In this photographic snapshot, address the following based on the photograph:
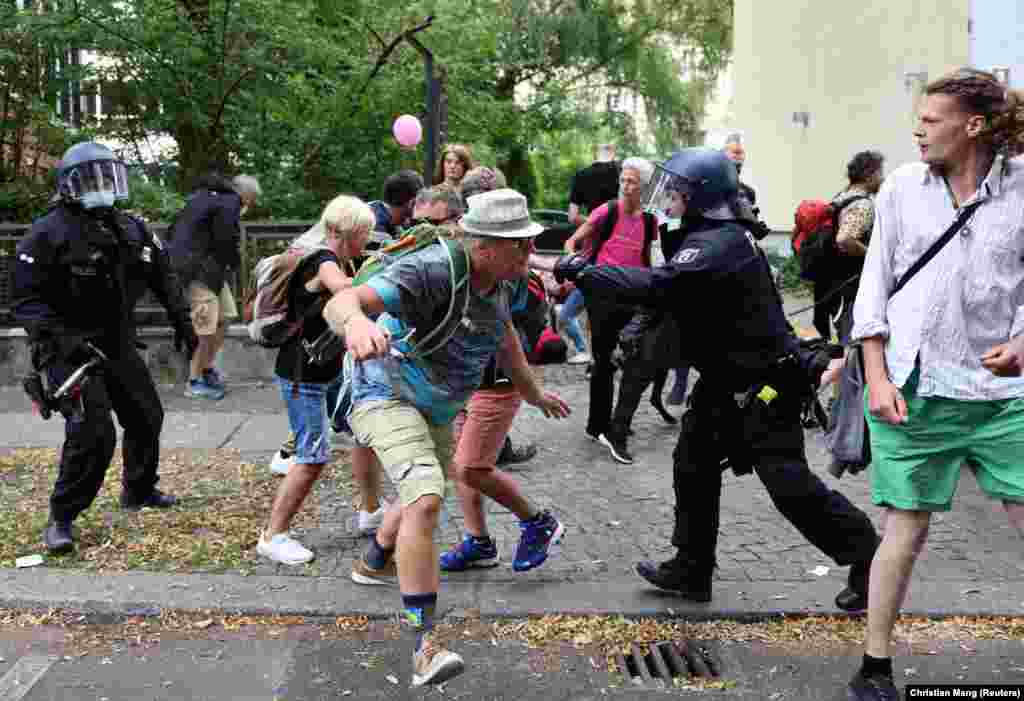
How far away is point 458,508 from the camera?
626 cm

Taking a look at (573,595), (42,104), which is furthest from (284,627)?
(42,104)

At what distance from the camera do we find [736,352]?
14.9 feet

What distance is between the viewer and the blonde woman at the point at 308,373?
17.3 ft

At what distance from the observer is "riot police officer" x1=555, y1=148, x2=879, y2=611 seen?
4391 millimetres

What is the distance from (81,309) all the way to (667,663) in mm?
3193

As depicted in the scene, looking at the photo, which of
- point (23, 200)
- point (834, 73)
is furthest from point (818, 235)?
point (834, 73)

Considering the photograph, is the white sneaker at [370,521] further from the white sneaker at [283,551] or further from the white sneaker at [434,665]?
the white sneaker at [434,665]

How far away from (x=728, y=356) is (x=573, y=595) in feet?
4.00

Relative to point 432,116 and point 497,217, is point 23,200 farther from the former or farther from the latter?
point 497,217

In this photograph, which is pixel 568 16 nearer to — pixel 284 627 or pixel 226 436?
pixel 226 436

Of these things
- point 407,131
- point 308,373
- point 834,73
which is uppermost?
point 834,73

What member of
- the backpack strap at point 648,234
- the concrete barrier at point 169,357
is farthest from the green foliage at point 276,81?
the backpack strap at point 648,234

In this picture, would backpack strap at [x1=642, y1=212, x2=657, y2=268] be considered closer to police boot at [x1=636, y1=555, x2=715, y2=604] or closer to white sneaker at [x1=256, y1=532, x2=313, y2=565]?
police boot at [x1=636, y1=555, x2=715, y2=604]

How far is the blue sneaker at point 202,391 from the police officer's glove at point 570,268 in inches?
224
